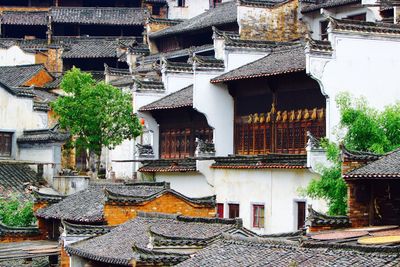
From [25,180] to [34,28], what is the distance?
32.0 metres

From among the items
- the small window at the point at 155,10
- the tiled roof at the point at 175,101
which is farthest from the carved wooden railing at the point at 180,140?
the small window at the point at 155,10

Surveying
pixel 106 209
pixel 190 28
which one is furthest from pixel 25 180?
pixel 190 28

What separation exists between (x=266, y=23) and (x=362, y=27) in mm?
13622

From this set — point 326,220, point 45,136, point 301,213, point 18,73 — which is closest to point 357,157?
point 326,220

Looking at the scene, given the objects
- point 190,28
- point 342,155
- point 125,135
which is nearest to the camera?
point 342,155

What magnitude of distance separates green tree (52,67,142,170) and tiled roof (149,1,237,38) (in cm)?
937

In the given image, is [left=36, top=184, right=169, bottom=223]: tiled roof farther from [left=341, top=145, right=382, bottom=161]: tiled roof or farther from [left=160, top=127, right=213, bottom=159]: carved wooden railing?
[left=341, top=145, right=382, bottom=161]: tiled roof

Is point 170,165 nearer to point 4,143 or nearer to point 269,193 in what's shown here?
point 269,193

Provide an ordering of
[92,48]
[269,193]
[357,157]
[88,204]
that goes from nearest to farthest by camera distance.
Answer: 1. [357,157]
2. [269,193]
3. [88,204]
4. [92,48]

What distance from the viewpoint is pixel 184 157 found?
47969mm

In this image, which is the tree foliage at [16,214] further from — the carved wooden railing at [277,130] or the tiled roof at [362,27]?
the tiled roof at [362,27]

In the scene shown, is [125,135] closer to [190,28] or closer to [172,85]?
[172,85]

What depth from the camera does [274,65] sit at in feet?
139

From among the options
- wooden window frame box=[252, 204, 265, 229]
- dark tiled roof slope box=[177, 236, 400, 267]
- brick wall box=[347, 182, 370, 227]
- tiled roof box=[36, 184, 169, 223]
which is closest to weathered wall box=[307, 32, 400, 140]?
wooden window frame box=[252, 204, 265, 229]
